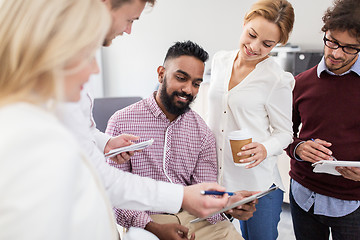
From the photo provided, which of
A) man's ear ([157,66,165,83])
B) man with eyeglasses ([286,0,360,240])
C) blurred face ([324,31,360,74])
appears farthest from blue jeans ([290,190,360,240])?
man's ear ([157,66,165,83])

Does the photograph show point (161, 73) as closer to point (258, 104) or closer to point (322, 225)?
point (258, 104)

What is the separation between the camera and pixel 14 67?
0.57 m

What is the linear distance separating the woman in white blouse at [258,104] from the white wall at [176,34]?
180cm

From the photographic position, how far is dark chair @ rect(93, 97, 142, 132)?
2.12 m

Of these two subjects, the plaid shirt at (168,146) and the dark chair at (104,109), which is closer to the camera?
the plaid shirt at (168,146)

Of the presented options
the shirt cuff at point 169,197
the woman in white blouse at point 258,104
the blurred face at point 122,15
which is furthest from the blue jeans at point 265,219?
the blurred face at point 122,15

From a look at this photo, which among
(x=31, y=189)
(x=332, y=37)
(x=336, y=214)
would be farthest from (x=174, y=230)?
(x=332, y=37)

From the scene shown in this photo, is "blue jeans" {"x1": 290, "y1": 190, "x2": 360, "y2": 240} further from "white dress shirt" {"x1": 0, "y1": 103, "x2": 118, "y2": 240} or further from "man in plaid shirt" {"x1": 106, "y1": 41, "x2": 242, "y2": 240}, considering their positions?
"white dress shirt" {"x1": 0, "y1": 103, "x2": 118, "y2": 240}

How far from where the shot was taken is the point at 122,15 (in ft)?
3.15

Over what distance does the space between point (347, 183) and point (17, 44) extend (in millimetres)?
1300

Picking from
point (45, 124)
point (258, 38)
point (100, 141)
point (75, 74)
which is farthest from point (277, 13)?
point (45, 124)

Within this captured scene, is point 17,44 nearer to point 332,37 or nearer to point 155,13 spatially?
point 332,37

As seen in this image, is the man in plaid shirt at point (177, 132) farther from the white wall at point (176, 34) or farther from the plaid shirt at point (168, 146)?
the white wall at point (176, 34)

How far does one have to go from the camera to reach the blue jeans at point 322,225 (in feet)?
4.40
